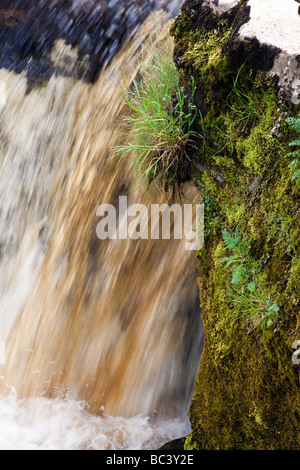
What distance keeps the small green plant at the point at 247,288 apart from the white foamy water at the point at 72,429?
5.18ft

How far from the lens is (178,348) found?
358 centimetres

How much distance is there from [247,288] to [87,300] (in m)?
1.80

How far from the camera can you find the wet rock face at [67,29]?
4891mm

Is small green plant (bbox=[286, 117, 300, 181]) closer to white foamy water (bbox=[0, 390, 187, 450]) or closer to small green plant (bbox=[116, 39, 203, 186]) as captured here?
small green plant (bbox=[116, 39, 203, 186])

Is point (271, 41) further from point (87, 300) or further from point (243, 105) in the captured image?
point (87, 300)

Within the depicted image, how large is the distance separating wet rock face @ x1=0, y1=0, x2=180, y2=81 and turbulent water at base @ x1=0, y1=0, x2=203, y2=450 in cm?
31

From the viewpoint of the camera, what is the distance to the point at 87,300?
386 cm

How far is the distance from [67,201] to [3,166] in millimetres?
1221

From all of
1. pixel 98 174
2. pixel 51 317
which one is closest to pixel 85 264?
pixel 51 317

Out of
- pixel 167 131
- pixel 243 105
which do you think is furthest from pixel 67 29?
pixel 243 105

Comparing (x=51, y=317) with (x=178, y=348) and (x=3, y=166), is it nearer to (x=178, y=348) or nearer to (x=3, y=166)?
(x=178, y=348)

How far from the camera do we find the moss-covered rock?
92.7 inches

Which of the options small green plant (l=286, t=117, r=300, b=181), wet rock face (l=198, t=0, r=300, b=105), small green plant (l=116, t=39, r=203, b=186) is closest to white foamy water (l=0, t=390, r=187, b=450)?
small green plant (l=116, t=39, r=203, b=186)

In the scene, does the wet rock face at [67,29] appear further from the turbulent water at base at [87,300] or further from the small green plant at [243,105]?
the small green plant at [243,105]
